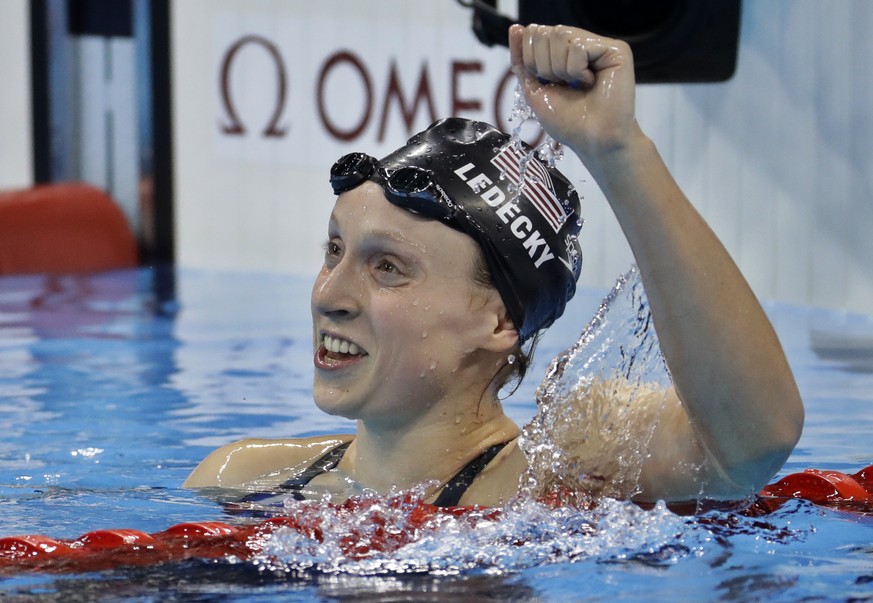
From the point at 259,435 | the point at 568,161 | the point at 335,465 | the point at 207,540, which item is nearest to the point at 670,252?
the point at 207,540

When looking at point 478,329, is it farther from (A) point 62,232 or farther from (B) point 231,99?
(A) point 62,232

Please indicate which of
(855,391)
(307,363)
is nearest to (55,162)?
(307,363)

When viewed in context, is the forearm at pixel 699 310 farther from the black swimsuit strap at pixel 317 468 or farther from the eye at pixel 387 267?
the black swimsuit strap at pixel 317 468

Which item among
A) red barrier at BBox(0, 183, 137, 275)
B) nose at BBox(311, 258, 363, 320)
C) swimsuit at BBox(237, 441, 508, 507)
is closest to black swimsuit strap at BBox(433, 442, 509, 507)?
swimsuit at BBox(237, 441, 508, 507)

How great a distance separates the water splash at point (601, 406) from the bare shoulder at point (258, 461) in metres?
0.65

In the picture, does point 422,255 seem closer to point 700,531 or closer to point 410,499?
point 410,499

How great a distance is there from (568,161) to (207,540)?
537 centimetres

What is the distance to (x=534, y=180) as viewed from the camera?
2809 millimetres

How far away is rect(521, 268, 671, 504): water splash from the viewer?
261cm

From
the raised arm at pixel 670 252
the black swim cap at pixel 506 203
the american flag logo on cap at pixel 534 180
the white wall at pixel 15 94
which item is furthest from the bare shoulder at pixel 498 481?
the white wall at pixel 15 94

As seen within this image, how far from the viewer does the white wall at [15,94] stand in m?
10.5

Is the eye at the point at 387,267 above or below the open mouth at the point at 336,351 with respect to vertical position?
above

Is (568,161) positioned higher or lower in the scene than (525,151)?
lower

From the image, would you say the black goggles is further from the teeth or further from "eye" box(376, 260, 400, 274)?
the teeth
